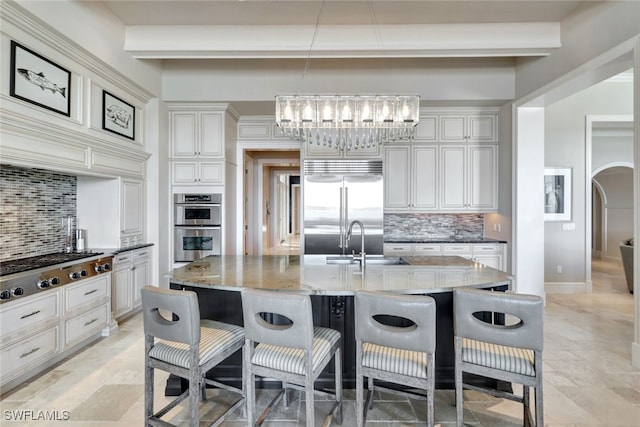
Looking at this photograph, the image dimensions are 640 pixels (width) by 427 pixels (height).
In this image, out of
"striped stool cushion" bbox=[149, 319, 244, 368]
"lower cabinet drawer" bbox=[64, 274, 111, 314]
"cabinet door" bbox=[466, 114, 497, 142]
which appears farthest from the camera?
"cabinet door" bbox=[466, 114, 497, 142]

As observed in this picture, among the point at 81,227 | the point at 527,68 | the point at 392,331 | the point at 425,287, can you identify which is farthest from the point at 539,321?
the point at 81,227

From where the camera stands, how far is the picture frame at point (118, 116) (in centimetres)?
348

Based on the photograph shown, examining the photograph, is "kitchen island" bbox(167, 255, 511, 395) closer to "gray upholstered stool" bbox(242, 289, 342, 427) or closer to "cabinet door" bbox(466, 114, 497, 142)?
"gray upholstered stool" bbox(242, 289, 342, 427)

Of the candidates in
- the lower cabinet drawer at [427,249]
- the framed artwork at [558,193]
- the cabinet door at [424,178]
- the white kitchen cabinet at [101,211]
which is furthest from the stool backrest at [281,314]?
the framed artwork at [558,193]

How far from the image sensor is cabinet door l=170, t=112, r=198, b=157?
4.60m

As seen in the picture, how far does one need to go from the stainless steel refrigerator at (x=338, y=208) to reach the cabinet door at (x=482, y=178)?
139cm

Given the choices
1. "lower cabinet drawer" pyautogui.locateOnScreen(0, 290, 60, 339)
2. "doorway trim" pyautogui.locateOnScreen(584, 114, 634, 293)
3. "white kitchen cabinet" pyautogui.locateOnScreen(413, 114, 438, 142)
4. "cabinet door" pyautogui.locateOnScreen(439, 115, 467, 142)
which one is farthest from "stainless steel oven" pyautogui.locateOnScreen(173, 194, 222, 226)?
"doorway trim" pyautogui.locateOnScreen(584, 114, 634, 293)

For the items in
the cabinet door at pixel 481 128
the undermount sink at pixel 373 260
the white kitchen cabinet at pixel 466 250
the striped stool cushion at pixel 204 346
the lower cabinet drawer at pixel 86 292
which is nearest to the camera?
the striped stool cushion at pixel 204 346

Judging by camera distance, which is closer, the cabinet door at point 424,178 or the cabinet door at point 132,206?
the cabinet door at point 132,206

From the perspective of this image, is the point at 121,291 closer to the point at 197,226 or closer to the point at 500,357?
the point at 197,226

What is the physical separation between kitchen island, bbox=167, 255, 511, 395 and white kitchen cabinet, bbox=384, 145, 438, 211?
245 cm

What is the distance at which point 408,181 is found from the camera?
16.3ft

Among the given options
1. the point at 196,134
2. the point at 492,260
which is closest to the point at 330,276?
the point at 196,134
